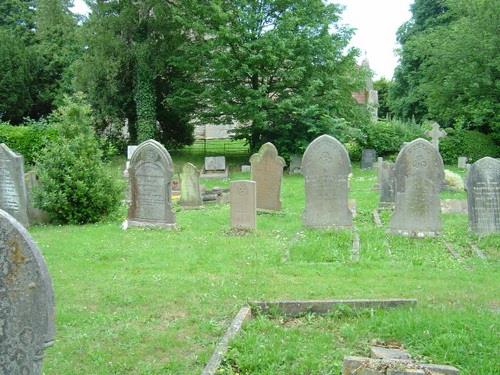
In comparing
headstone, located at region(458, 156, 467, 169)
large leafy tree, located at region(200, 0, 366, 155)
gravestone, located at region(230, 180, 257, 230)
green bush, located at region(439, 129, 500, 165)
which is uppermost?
large leafy tree, located at region(200, 0, 366, 155)

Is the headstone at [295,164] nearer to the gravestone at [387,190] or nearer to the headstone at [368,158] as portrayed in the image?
the headstone at [368,158]

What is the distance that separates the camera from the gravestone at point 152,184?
1242 centimetres

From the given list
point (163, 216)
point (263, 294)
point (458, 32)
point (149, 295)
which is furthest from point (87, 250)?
point (458, 32)

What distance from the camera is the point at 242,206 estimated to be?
12.0m

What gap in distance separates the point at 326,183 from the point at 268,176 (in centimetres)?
296

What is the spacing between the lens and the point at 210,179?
24438mm

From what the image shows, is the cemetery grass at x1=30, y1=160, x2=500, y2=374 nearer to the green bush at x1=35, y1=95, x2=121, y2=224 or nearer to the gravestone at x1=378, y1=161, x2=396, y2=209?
the green bush at x1=35, y1=95, x2=121, y2=224

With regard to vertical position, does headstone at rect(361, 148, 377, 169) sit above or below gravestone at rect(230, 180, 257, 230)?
above

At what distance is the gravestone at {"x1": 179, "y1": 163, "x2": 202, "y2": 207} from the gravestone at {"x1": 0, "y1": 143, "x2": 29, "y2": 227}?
447 centimetres

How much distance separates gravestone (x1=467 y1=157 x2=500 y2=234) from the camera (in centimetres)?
1120

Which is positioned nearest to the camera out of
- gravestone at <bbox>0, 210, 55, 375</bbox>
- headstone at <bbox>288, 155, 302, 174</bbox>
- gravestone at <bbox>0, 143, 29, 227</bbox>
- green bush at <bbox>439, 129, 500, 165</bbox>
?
gravestone at <bbox>0, 210, 55, 375</bbox>

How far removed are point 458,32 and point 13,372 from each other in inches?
1276

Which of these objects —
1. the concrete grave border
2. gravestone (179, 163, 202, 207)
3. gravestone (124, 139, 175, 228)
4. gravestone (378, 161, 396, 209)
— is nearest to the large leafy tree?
gravestone (179, 163, 202, 207)

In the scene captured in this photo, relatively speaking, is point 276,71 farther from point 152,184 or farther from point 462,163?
point 152,184
